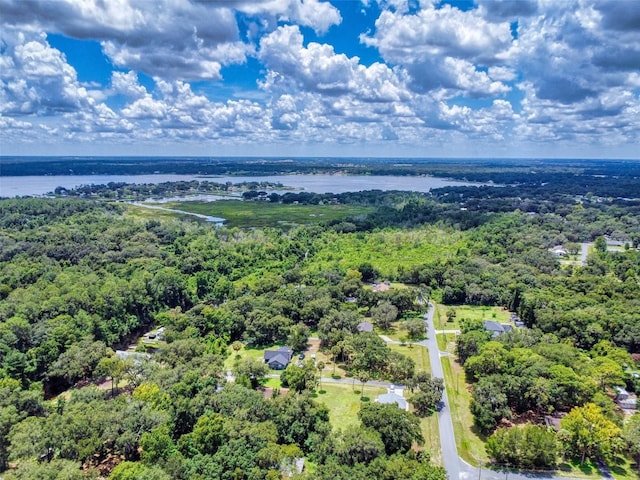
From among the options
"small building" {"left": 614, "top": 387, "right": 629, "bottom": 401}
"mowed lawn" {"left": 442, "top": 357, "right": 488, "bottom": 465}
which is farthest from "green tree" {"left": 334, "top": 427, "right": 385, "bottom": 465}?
"small building" {"left": 614, "top": 387, "right": 629, "bottom": 401}

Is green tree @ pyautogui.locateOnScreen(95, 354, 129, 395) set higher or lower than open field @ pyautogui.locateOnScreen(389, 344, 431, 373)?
higher

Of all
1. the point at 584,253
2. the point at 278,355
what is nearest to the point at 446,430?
the point at 278,355

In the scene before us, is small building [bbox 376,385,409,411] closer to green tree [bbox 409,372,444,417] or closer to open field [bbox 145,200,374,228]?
green tree [bbox 409,372,444,417]

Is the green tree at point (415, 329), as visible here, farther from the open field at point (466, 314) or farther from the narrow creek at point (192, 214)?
the narrow creek at point (192, 214)

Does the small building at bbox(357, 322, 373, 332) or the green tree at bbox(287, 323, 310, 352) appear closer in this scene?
the green tree at bbox(287, 323, 310, 352)

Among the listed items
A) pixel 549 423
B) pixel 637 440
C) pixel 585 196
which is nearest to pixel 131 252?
pixel 549 423

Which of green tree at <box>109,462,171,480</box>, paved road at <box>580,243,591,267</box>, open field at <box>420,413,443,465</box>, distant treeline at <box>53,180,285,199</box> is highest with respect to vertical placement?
distant treeline at <box>53,180,285,199</box>

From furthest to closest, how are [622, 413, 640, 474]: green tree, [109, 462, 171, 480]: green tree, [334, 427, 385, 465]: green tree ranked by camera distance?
1. [622, 413, 640, 474]: green tree
2. [334, 427, 385, 465]: green tree
3. [109, 462, 171, 480]: green tree

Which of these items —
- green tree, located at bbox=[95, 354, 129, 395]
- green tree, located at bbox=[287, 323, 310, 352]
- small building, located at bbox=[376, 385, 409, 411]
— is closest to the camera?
small building, located at bbox=[376, 385, 409, 411]
